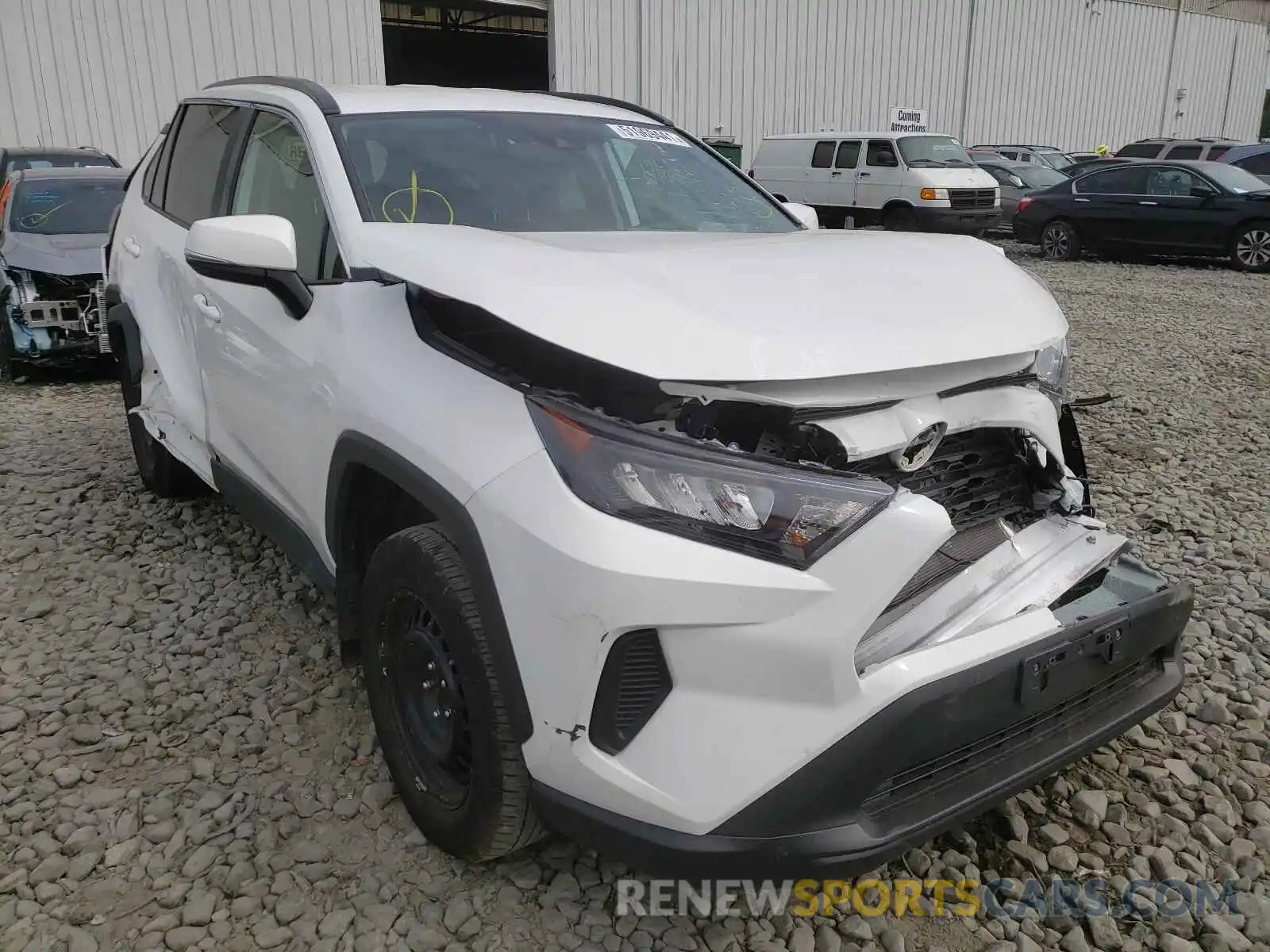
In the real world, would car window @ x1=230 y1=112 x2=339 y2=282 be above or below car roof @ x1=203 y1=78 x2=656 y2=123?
below

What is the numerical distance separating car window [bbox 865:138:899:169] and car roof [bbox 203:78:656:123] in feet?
43.1

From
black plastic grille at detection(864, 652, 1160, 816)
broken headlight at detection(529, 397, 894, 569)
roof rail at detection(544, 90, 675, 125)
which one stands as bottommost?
black plastic grille at detection(864, 652, 1160, 816)

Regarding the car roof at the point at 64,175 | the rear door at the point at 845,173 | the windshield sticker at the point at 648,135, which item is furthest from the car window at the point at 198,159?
the rear door at the point at 845,173

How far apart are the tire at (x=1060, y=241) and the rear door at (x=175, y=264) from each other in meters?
12.8

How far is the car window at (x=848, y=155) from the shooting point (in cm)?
1623

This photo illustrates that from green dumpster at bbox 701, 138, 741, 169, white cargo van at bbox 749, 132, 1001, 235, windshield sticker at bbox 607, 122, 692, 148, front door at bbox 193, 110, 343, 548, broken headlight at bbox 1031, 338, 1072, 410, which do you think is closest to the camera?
broken headlight at bbox 1031, 338, 1072, 410

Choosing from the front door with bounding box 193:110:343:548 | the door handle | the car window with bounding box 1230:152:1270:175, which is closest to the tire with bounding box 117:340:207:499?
the front door with bounding box 193:110:343:548

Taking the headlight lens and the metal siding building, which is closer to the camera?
the headlight lens

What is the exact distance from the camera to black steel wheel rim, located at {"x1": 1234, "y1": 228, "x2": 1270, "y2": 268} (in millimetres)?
12258

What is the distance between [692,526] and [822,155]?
53.7ft

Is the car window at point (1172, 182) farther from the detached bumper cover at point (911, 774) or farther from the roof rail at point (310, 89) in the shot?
the detached bumper cover at point (911, 774)

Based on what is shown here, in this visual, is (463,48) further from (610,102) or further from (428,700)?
(428,700)

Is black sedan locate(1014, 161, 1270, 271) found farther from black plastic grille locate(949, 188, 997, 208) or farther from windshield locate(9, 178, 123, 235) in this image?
windshield locate(9, 178, 123, 235)

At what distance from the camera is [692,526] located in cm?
168
